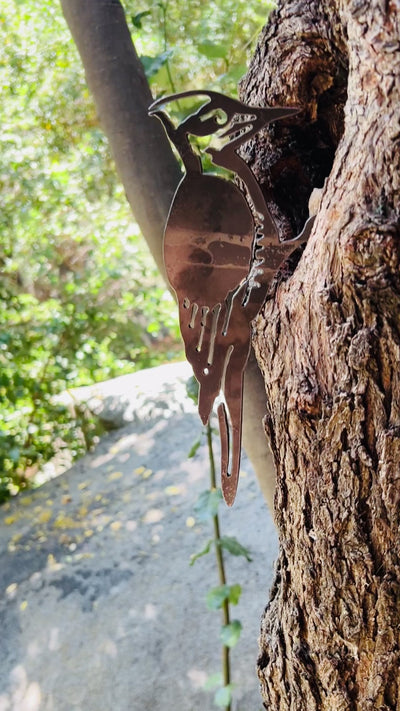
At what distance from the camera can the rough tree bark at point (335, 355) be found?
0.62 m

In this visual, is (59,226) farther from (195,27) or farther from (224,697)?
(224,697)

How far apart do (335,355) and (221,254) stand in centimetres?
17

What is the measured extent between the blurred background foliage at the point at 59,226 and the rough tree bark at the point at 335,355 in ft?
3.54

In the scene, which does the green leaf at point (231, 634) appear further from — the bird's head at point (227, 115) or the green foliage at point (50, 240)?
the green foliage at point (50, 240)

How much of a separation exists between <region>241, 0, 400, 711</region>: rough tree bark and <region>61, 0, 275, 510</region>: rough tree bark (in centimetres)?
29

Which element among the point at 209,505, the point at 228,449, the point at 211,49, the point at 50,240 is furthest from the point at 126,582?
the point at 50,240

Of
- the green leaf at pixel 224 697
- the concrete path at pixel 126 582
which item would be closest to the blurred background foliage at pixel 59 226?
the concrete path at pixel 126 582

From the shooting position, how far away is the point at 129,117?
1097mm

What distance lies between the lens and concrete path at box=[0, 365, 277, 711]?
177 cm

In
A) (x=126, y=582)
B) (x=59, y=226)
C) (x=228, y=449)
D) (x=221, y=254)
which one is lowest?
(x=126, y=582)

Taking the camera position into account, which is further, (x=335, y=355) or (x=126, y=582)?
(x=126, y=582)

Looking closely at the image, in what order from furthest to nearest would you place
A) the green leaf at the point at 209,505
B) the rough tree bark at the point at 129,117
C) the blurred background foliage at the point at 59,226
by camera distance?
1. the blurred background foliage at the point at 59,226
2. the green leaf at the point at 209,505
3. the rough tree bark at the point at 129,117

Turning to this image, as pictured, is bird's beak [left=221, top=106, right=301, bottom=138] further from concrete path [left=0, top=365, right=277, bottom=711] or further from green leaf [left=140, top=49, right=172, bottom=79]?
concrete path [left=0, top=365, right=277, bottom=711]

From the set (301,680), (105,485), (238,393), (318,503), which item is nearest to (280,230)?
(238,393)
